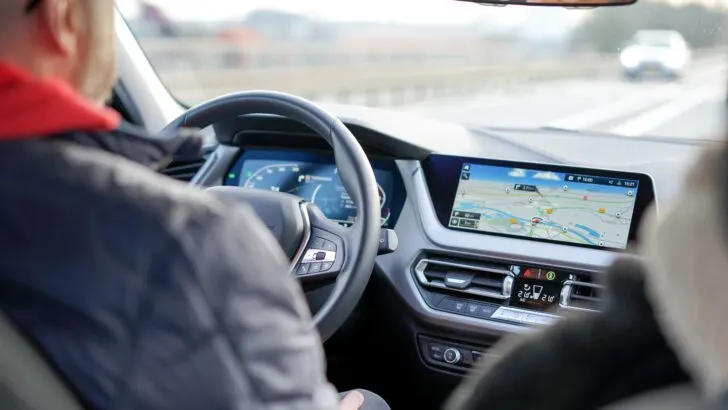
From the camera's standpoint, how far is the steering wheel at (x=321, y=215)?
2.65m

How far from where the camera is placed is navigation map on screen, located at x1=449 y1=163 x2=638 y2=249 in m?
3.10

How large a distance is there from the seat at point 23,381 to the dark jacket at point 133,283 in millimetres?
20

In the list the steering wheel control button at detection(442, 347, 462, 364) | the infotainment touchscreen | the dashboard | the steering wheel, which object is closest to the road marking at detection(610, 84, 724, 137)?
the dashboard

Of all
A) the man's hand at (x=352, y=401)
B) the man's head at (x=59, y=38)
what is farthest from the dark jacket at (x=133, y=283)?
the man's hand at (x=352, y=401)

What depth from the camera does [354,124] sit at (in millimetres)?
3326

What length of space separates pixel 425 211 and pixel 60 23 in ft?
6.93

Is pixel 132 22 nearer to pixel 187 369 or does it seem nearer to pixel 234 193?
pixel 234 193

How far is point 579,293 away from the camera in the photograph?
3.10 metres

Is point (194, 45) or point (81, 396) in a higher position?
point (81, 396)

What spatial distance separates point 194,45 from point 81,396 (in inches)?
542

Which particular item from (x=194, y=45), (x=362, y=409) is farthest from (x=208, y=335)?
(x=194, y=45)

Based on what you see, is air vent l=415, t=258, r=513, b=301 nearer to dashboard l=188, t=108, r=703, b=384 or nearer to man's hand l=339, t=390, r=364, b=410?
dashboard l=188, t=108, r=703, b=384

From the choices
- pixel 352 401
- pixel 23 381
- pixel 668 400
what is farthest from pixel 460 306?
pixel 668 400

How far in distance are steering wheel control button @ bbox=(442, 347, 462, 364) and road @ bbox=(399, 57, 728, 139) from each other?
963 millimetres
